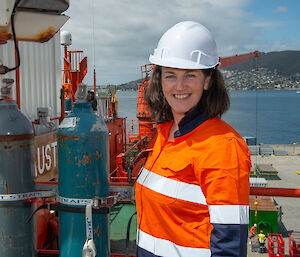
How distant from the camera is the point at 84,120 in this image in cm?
289

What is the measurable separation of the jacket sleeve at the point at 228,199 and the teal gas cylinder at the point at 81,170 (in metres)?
1.43

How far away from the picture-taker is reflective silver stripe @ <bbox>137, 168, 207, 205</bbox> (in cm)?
177

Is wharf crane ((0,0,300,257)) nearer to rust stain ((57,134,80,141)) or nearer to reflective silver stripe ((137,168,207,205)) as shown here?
rust stain ((57,134,80,141))

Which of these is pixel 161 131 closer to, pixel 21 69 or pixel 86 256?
pixel 86 256

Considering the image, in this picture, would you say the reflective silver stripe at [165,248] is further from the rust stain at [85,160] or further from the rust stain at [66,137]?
the rust stain at [66,137]

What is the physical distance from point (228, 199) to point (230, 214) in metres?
0.07

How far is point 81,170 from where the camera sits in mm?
2826

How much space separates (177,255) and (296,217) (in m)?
18.6

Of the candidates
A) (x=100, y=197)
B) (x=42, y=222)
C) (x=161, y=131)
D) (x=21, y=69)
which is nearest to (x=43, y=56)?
(x=21, y=69)

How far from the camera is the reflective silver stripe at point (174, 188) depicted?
1773 millimetres

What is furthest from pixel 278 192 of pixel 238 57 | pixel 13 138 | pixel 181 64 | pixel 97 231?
pixel 238 57

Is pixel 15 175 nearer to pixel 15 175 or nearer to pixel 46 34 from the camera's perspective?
pixel 15 175

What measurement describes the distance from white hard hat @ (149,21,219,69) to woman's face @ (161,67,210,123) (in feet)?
0.20

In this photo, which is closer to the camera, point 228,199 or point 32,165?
point 228,199
